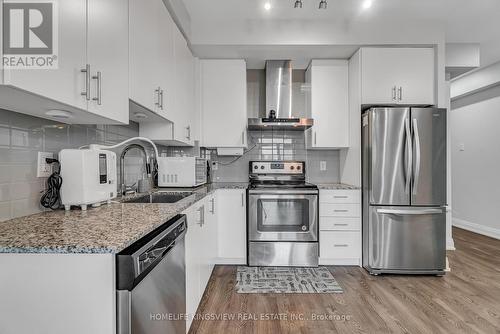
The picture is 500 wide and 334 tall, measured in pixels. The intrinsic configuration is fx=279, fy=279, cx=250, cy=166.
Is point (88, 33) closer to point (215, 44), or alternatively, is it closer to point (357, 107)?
point (215, 44)

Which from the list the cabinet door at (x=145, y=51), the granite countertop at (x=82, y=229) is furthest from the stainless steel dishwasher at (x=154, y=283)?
the cabinet door at (x=145, y=51)

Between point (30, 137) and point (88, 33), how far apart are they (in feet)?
1.94

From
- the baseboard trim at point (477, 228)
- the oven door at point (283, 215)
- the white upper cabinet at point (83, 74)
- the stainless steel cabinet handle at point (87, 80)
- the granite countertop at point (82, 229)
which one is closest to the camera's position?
the granite countertop at point (82, 229)

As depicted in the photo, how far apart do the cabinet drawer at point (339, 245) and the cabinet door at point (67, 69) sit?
2.56 meters

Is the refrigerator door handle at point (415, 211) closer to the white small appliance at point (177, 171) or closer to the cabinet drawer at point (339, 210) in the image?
the cabinet drawer at point (339, 210)

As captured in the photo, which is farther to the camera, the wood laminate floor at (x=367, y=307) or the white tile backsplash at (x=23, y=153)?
the wood laminate floor at (x=367, y=307)

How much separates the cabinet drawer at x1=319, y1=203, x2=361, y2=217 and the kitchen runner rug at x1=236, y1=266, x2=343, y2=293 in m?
0.58

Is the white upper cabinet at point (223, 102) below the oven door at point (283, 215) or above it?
above

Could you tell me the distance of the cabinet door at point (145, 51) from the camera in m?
1.60

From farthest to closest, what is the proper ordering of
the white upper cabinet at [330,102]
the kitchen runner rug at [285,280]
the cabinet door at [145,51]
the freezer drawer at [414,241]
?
the white upper cabinet at [330,102] → the freezer drawer at [414,241] → the kitchen runner rug at [285,280] → the cabinet door at [145,51]

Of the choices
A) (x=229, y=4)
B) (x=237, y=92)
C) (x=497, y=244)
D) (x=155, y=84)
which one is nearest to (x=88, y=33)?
(x=155, y=84)

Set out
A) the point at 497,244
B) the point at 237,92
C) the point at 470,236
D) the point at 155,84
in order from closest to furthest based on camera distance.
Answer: the point at 155,84
the point at 237,92
the point at 497,244
the point at 470,236

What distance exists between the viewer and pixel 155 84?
1925 mm

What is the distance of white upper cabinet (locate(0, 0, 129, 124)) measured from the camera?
0.94 meters
